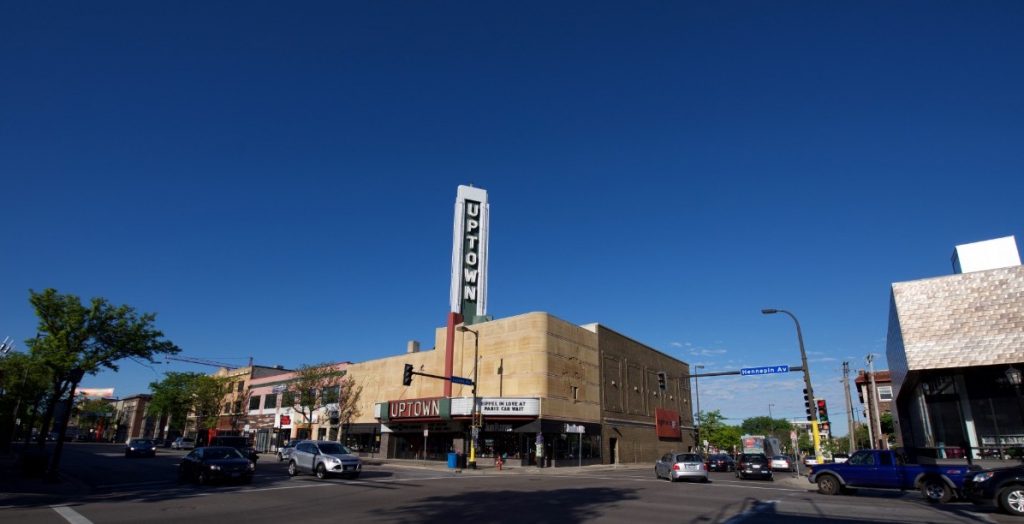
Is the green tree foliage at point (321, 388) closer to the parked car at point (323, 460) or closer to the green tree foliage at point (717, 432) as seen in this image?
the parked car at point (323, 460)

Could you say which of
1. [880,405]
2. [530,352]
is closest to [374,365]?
[530,352]

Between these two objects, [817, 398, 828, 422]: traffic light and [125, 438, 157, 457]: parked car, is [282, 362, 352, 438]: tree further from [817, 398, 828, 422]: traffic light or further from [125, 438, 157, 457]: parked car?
[817, 398, 828, 422]: traffic light

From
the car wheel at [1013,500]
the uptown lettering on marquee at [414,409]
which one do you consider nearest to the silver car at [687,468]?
the car wheel at [1013,500]

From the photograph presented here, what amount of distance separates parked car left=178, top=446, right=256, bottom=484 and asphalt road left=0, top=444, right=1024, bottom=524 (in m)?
0.75

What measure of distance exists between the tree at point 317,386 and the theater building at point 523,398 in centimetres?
216

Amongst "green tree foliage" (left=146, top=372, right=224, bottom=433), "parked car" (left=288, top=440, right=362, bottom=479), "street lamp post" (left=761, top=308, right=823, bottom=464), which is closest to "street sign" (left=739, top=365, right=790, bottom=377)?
"street lamp post" (left=761, top=308, right=823, bottom=464)

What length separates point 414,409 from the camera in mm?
46844

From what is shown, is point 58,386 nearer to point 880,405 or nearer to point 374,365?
point 374,365

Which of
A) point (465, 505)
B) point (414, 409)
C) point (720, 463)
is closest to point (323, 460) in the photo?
point (465, 505)

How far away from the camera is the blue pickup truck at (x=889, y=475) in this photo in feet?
57.6

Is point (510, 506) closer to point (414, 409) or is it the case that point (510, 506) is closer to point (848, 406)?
point (414, 409)

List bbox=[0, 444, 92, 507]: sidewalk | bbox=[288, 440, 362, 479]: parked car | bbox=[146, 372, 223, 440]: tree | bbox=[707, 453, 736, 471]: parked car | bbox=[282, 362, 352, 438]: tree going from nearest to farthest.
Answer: bbox=[0, 444, 92, 507]: sidewalk → bbox=[288, 440, 362, 479]: parked car → bbox=[707, 453, 736, 471]: parked car → bbox=[282, 362, 352, 438]: tree → bbox=[146, 372, 223, 440]: tree

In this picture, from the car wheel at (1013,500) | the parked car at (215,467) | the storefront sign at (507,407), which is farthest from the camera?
the storefront sign at (507,407)

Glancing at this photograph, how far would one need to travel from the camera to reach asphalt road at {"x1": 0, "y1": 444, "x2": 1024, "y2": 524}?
12984 millimetres
